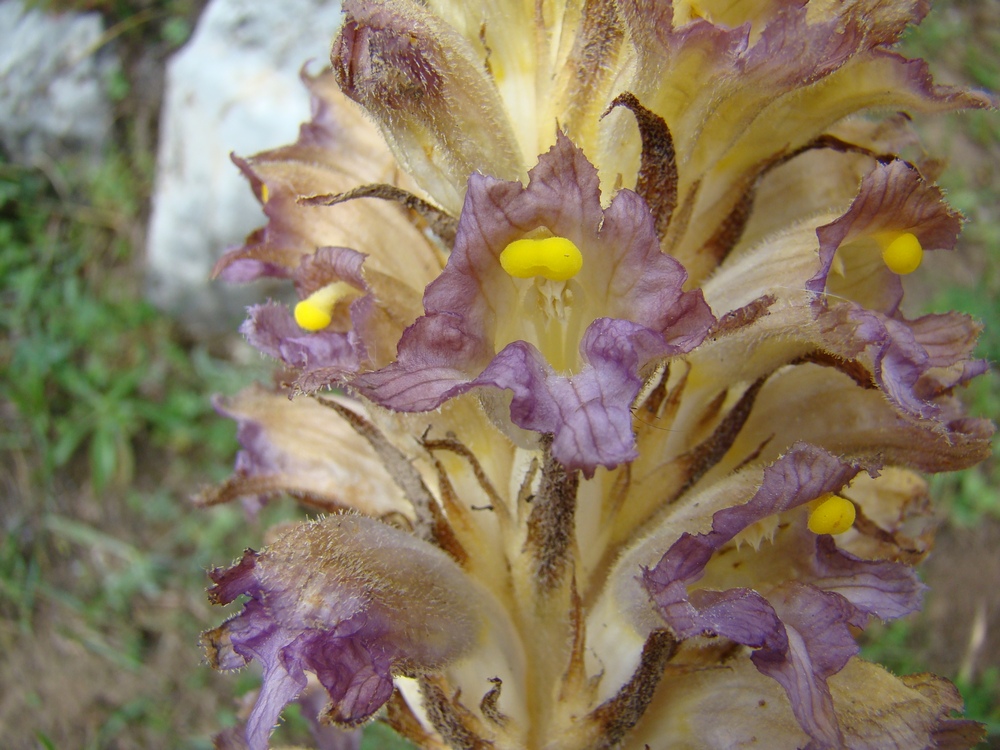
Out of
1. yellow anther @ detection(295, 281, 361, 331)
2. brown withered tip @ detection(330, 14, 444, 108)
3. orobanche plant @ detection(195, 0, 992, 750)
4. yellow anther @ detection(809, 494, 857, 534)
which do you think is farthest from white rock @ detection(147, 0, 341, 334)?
yellow anther @ detection(809, 494, 857, 534)

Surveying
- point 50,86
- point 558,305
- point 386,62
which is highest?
point 50,86

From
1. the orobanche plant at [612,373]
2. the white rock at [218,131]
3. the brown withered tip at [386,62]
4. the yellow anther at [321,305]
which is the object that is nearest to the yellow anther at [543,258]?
the orobanche plant at [612,373]

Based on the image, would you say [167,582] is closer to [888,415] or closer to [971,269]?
[888,415]

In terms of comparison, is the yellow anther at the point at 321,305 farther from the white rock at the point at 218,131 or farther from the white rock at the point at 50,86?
the white rock at the point at 50,86

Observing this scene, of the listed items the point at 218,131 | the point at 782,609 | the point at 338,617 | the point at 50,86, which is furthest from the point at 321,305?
the point at 50,86

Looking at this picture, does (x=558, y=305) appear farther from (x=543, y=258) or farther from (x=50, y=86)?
(x=50, y=86)

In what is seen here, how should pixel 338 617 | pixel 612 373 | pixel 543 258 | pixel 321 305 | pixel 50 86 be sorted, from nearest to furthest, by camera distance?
pixel 612 373 < pixel 543 258 < pixel 338 617 < pixel 321 305 < pixel 50 86

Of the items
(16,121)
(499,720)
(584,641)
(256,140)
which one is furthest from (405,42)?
(16,121)
